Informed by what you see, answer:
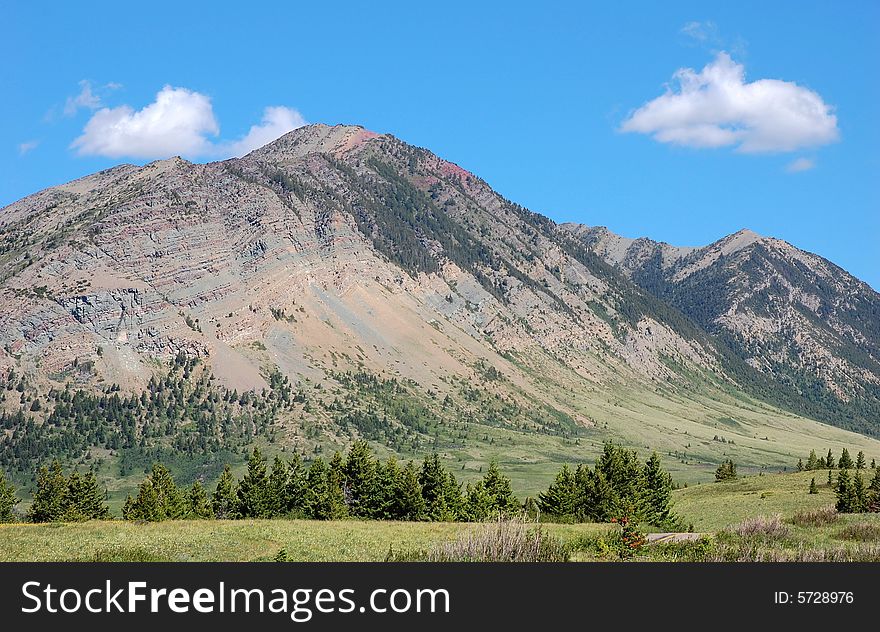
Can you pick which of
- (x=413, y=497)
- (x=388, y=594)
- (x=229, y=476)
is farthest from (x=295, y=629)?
(x=229, y=476)

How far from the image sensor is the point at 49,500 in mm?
104688

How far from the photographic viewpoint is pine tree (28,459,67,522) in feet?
337

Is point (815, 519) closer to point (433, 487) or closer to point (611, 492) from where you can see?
point (611, 492)

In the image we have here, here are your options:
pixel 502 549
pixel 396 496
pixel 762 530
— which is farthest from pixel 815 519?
pixel 396 496

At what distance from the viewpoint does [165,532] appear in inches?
2010

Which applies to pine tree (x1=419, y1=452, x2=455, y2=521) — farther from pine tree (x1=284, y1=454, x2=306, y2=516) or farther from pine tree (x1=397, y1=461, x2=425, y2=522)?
pine tree (x1=284, y1=454, x2=306, y2=516)

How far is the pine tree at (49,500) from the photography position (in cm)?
10262

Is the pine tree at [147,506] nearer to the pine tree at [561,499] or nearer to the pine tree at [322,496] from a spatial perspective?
the pine tree at [322,496]

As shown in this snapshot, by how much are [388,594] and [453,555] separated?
705 centimetres

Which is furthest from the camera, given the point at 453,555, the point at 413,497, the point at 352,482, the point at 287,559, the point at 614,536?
the point at 352,482

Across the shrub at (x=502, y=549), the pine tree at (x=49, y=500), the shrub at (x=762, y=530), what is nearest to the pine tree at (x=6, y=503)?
the pine tree at (x=49, y=500)

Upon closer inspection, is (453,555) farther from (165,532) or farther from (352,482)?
(352,482)

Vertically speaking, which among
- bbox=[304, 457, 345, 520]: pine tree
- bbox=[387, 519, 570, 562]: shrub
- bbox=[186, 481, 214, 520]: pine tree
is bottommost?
bbox=[186, 481, 214, 520]: pine tree

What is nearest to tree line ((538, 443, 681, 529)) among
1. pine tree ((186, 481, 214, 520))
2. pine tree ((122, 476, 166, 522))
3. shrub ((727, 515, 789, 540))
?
shrub ((727, 515, 789, 540))
